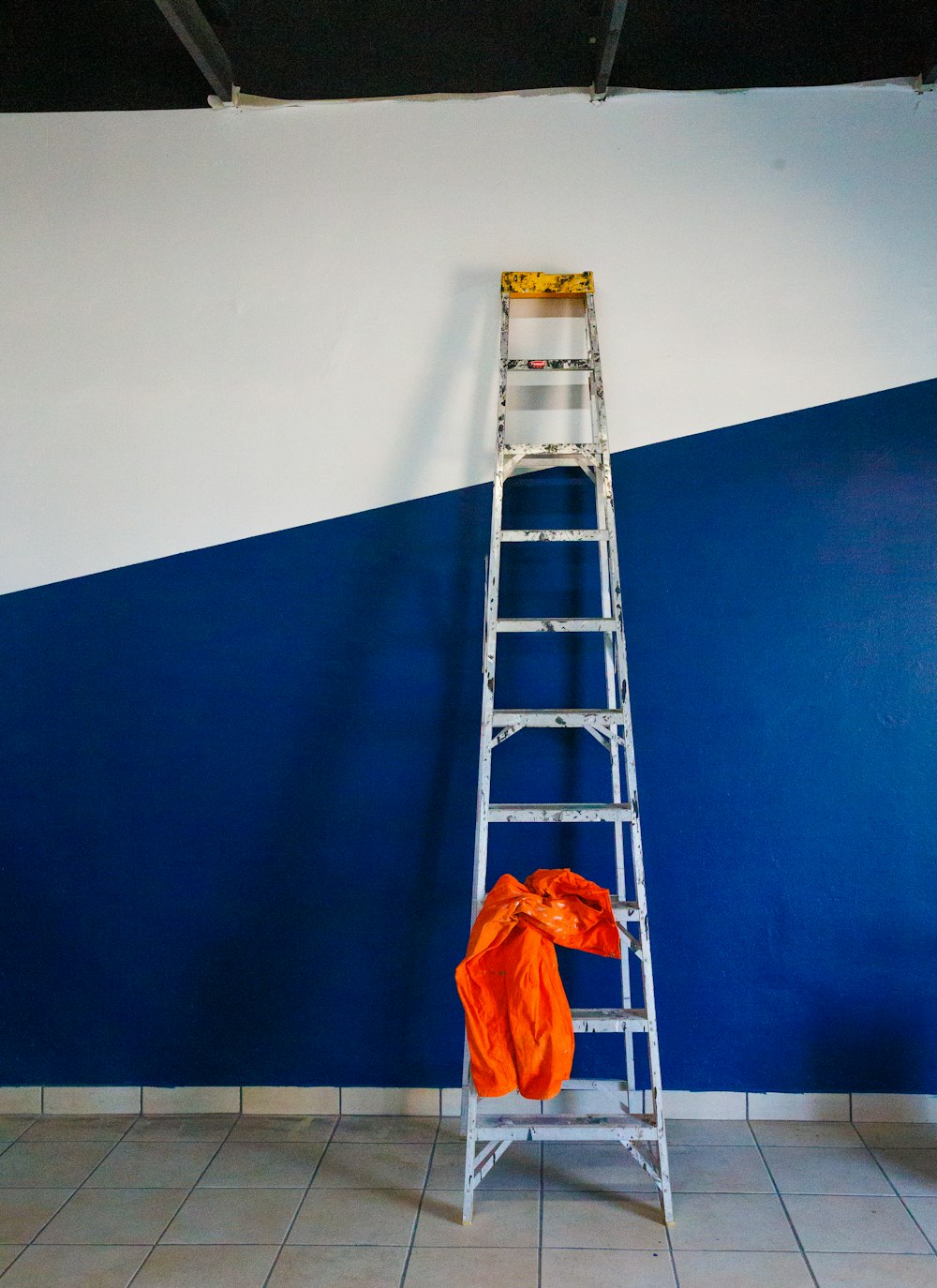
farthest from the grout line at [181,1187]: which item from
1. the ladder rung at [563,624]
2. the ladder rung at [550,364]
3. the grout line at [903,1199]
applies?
the ladder rung at [550,364]

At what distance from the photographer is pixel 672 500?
2791 millimetres

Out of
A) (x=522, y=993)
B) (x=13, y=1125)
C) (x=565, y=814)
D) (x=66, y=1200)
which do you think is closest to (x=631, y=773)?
(x=565, y=814)

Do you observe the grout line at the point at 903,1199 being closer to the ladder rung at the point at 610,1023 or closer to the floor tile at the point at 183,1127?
the ladder rung at the point at 610,1023

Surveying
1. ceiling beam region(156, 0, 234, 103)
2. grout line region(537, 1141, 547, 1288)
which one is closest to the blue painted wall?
grout line region(537, 1141, 547, 1288)

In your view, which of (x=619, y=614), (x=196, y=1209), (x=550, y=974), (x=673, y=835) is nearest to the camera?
(x=550, y=974)

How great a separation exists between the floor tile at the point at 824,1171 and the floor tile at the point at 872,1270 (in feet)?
0.84

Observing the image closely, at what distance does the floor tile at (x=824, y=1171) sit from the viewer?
95.0 inches

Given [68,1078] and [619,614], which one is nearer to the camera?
[619,614]

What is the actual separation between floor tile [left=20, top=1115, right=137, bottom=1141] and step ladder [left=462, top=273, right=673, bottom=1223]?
3.21 feet

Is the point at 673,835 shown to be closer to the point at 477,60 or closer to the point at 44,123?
the point at 477,60

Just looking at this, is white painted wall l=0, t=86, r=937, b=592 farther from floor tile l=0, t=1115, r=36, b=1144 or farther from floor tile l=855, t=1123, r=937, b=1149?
floor tile l=855, t=1123, r=937, b=1149

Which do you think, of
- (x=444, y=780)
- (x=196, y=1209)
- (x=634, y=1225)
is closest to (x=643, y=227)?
(x=444, y=780)

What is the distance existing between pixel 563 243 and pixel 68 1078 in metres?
2.79

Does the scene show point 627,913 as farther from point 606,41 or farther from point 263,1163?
point 606,41
